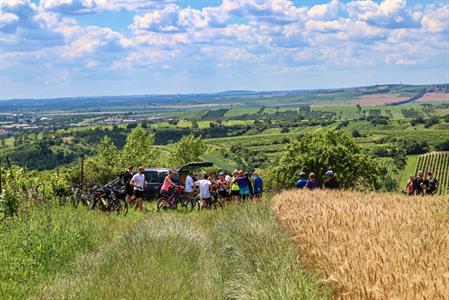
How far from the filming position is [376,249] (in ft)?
19.3

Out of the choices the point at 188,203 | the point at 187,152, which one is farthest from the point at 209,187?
the point at 187,152

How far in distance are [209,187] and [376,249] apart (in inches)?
658

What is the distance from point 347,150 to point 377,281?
149 feet

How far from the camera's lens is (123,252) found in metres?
10.7

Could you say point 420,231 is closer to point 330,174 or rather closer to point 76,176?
point 330,174

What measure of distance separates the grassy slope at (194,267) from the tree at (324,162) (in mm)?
34257

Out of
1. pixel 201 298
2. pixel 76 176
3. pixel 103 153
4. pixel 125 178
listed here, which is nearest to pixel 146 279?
pixel 201 298

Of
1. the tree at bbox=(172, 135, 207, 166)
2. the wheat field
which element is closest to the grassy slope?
the wheat field

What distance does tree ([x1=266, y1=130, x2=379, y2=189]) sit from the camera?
48.0 metres

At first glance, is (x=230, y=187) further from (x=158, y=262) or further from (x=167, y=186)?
(x=158, y=262)

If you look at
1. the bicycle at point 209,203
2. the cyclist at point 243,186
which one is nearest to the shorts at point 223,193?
the bicycle at point 209,203

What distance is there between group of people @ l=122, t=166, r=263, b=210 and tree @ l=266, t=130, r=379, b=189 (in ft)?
74.2

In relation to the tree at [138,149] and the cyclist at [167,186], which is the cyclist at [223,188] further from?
→ the tree at [138,149]

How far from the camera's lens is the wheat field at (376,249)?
15.7 ft
